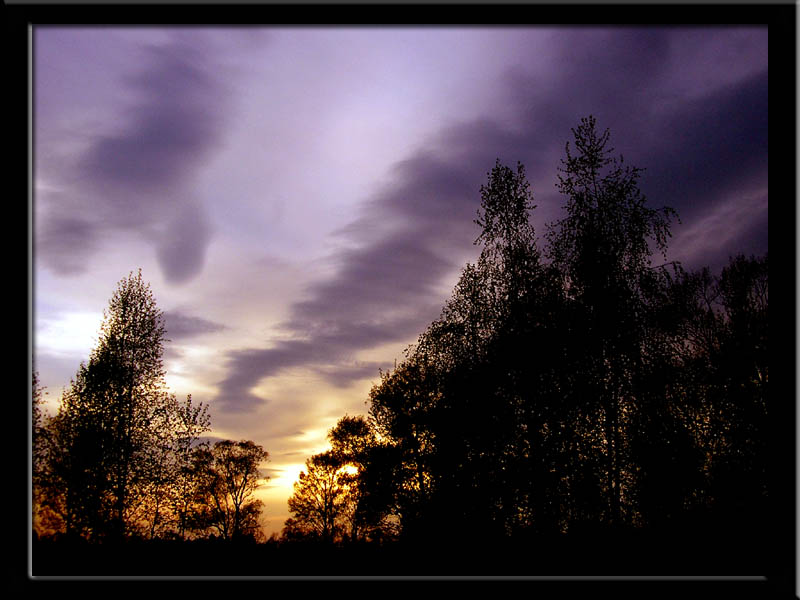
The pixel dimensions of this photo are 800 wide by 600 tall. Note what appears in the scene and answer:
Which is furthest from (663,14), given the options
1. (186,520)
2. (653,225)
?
(186,520)

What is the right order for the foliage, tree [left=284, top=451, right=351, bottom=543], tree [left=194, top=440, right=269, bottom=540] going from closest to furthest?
the foliage
tree [left=194, top=440, right=269, bottom=540]
tree [left=284, top=451, right=351, bottom=543]

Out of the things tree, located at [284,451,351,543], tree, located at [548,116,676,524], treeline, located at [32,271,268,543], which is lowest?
tree, located at [284,451,351,543]

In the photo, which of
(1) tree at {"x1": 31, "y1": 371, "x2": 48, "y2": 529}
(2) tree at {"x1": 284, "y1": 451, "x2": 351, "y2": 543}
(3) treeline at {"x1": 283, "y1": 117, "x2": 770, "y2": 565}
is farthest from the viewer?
(2) tree at {"x1": 284, "y1": 451, "x2": 351, "y2": 543}

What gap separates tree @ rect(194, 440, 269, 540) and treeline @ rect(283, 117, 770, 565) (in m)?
4.25

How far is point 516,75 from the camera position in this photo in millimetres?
7406

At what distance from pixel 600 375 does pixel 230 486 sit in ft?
43.7

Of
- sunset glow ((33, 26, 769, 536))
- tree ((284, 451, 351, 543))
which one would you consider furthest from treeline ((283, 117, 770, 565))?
tree ((284, 451, 351, 543))

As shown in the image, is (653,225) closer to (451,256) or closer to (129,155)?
(451,256)

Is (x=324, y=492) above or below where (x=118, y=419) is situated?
below

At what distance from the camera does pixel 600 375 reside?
344 inches

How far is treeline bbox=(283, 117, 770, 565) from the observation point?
328 inches

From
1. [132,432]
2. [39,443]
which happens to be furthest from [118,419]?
[39,443]

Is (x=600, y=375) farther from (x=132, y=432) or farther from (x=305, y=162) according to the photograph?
(x=132, y=432)

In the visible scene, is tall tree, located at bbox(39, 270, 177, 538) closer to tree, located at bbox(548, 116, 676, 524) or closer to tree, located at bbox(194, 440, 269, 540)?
tree, located at bbox(194, 440, 269, 540)
